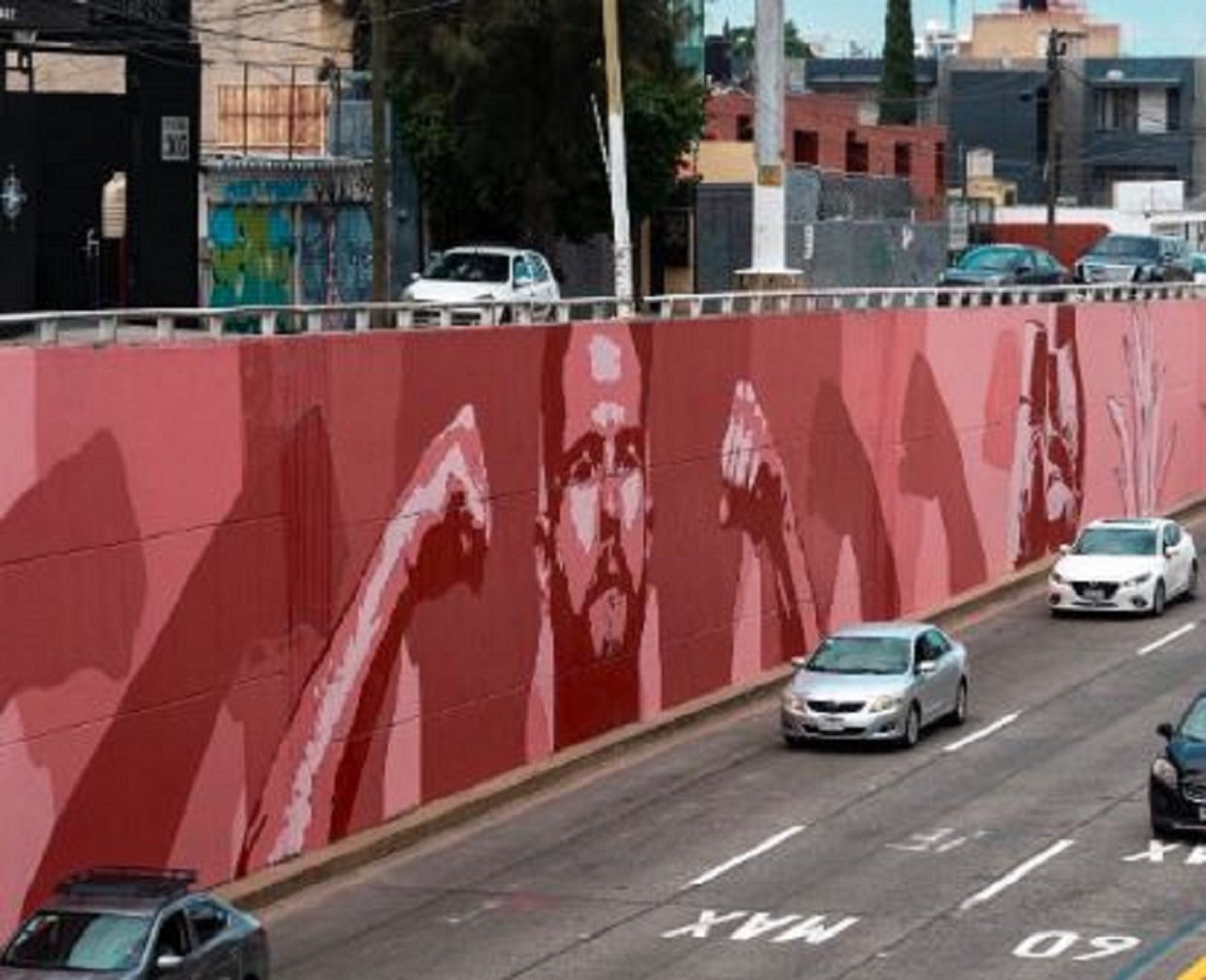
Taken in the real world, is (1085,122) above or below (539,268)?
above

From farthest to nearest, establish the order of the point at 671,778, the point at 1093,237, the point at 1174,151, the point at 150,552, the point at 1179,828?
the point at 1174,151 < the point at 1093,237 < the point at 671,778 < the point at 1179,828 < the point at 150,552

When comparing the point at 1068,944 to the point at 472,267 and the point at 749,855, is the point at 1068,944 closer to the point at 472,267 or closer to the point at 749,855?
the point at 749,855

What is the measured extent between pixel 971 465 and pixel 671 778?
20251 millimetres

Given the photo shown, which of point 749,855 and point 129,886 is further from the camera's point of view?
point 749,855

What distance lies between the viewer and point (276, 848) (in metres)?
31.8

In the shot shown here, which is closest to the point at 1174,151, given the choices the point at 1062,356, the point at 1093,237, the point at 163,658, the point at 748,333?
the point at 1093,237

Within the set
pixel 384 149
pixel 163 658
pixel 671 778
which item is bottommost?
pixel 671 778

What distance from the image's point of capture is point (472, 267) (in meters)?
50.3

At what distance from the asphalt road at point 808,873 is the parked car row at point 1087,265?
2790cm

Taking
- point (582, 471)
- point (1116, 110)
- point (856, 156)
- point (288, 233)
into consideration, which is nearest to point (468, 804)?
point (582, 471)

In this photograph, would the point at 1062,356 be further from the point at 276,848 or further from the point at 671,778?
the point at 276,848

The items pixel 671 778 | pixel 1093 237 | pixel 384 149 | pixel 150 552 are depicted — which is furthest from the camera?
pixel 1093 237

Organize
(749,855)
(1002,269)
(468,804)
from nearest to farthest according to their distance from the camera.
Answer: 1. (749,855)
2. (468,804)
3. (1002,269)

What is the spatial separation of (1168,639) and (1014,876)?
20.3 metres
